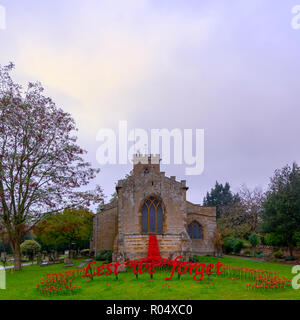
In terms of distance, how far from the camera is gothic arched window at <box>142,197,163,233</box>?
24703 millimetres

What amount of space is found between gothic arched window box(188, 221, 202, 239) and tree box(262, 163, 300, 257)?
927 centimetres

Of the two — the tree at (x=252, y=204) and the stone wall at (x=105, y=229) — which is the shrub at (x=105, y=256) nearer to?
the stone wall at (x=105, y=229)

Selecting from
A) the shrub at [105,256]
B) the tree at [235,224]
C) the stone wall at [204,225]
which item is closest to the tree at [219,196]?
the tree at [235,224]

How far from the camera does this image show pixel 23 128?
23734mm

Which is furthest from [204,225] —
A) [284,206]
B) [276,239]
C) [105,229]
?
[105,229]

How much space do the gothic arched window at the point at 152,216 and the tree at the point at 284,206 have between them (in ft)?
38.6

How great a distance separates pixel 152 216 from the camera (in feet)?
82.0

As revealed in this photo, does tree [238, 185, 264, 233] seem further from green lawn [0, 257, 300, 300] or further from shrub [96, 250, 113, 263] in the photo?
green lawn [0, 257, 300, 300]

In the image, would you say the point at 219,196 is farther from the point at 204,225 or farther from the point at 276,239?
the point at 276,239

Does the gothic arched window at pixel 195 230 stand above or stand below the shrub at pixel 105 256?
above

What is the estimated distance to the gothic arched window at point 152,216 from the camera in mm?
24703

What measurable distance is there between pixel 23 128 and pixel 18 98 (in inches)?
107

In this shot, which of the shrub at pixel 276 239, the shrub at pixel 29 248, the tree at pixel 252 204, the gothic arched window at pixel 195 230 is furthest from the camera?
the tree at pixel 252 204
